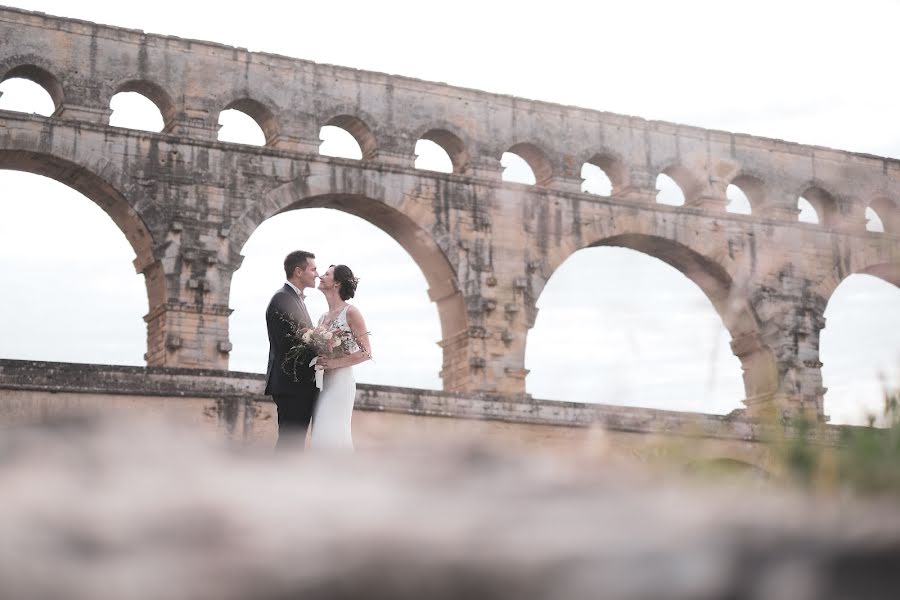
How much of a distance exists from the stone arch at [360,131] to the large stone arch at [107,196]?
4015mm

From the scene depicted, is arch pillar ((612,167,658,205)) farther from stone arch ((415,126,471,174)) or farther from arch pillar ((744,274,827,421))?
stone arch ((415,126,471,174))

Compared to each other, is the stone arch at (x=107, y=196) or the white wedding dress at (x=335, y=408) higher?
the stone arch at (x=107, y=196)

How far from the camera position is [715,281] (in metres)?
24.9

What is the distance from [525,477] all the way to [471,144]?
20855mm

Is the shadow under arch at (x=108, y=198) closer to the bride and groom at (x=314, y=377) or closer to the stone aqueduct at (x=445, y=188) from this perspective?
the stone aqueduct at (x=445, y=188)

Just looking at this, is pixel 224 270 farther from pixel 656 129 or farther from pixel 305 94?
pixel 656 129

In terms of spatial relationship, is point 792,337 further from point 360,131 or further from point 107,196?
point 107,196

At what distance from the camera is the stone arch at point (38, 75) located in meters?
19.9

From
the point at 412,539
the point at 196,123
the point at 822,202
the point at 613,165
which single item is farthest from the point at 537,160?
the point at 412,539

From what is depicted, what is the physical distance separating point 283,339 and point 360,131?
570 inches

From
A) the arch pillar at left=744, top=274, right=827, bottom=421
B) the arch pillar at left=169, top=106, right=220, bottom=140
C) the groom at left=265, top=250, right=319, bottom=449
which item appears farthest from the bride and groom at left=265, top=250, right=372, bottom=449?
the arch pillar at left=744, top=274, right=827, bottom=421

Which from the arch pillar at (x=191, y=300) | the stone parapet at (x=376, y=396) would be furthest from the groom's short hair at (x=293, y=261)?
the arch pillar at (x=191, y=300)

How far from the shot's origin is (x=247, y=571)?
1811mm

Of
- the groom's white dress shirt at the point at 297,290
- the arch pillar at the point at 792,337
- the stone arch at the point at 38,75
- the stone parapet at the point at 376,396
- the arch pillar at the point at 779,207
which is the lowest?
the stone parapet at the point at 376,396
